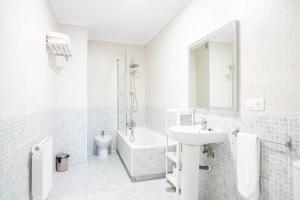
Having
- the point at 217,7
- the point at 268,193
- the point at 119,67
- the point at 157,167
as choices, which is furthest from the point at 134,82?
Result: the point at 268,193

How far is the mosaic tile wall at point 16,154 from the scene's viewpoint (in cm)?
120

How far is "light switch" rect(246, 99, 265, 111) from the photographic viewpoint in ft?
4.62

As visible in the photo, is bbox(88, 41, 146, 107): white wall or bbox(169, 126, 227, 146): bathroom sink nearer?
bbox(169, 126, 227, 146): bathroom sink

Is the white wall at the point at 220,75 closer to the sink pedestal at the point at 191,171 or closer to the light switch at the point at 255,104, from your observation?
the light switch at the point at 255,104

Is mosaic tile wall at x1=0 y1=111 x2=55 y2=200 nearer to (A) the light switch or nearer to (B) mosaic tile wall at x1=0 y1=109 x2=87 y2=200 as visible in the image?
(B) mosaic tile wall at x1=0 y1=109 x2=87 y2=200

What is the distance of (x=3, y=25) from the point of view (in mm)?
1193

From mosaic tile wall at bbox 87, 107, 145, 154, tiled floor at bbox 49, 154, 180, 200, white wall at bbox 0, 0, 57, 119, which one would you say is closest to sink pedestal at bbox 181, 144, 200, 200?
tiled floor at bbox 49, 154, 180, 200

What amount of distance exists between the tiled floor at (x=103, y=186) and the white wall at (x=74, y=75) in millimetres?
1182

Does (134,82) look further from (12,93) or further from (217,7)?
(12,93)

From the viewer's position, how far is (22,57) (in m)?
1.52

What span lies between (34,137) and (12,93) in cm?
70

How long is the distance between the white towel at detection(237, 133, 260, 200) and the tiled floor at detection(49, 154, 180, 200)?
98cm

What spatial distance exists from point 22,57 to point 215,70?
73.7 inches

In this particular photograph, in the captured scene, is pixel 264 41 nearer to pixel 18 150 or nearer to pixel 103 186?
pixel 18 150
